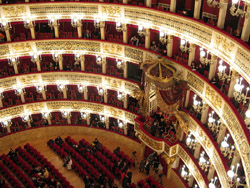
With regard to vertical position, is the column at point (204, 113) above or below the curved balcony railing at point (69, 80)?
below

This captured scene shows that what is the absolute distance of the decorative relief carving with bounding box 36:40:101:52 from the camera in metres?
29.1

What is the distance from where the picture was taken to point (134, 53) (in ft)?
90.7

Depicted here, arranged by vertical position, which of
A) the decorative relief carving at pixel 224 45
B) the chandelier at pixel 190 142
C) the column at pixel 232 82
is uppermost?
the decorative relief carving at pixel 224 45

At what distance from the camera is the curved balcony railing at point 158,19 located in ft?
59.5

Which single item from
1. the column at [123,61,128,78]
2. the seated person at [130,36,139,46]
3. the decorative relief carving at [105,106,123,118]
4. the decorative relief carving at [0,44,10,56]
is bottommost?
the decorative relief carving at [105,106,123,118]

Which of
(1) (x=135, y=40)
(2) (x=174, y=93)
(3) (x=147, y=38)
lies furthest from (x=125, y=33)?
(2) (x=174, y=93)

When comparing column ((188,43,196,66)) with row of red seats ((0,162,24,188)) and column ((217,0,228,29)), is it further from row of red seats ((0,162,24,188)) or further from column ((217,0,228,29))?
row of red seats ((0,162,24,188))

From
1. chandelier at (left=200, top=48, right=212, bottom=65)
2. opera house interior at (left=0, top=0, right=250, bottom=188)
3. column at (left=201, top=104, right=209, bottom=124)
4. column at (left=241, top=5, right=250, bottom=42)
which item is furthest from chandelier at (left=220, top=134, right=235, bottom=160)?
column at (left=241, top=5, right=250, bottom=42)

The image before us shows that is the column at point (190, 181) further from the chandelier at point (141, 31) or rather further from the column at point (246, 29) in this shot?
the column at point (246, 29)

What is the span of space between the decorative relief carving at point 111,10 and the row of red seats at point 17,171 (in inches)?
595

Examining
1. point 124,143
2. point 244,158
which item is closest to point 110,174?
point 124,143

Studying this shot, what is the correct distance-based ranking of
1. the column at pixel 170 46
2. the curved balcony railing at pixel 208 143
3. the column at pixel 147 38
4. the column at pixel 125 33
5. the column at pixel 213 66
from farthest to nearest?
the column at pixel 125 33
the column at pixel 147 38
the column at pixel 170 46
the column at pixel 213 66
the curved balcony railing at pixel 208 143

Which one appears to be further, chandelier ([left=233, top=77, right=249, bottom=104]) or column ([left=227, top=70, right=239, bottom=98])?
column ([left=227, top=70, right=239, bottom=98])

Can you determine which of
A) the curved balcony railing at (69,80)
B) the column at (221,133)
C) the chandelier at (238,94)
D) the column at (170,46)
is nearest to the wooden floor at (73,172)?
the curved balcony railing at (69,80)
